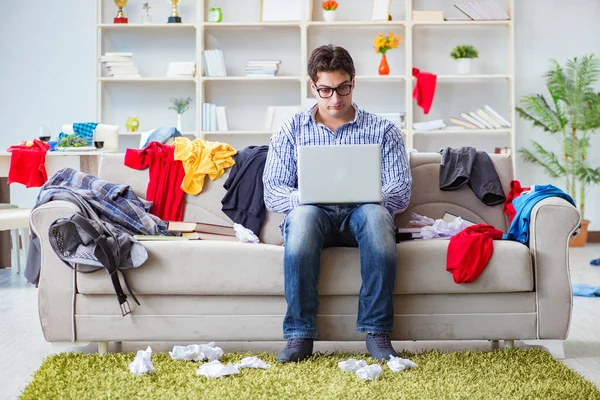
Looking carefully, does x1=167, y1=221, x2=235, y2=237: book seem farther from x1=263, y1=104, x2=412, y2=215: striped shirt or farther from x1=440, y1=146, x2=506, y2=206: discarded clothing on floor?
x1=440, y1=146, x2=506, y2=206: discarded clothing on floor

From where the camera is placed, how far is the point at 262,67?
6.55 m

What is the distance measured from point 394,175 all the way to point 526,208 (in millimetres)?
481

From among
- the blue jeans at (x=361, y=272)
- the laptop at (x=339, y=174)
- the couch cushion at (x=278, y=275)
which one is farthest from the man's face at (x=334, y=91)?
the couch cushion at (x=278, y=275)

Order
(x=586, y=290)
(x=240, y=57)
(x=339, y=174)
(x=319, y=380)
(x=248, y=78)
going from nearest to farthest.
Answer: (x=319, y=380), (x=339, y=174), (x=586, y=290), (x=248, y=78), (x=240, y=57)

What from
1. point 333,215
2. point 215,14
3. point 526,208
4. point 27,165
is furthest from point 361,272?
point 215,14

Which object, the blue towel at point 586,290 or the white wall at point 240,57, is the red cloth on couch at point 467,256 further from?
the white wall at point 240,57

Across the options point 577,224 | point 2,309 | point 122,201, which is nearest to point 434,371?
point 577,224

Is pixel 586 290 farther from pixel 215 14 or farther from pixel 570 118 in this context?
pixel 215 14

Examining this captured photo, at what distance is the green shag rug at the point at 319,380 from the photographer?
2.44 metres

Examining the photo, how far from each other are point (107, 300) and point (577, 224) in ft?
5.37

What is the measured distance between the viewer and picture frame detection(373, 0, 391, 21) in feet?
21.5

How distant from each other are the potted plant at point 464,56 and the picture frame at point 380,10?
0.58 m

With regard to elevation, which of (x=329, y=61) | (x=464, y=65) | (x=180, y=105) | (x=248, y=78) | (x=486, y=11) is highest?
(x=486, y=11)

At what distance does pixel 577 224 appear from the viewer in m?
3.01
